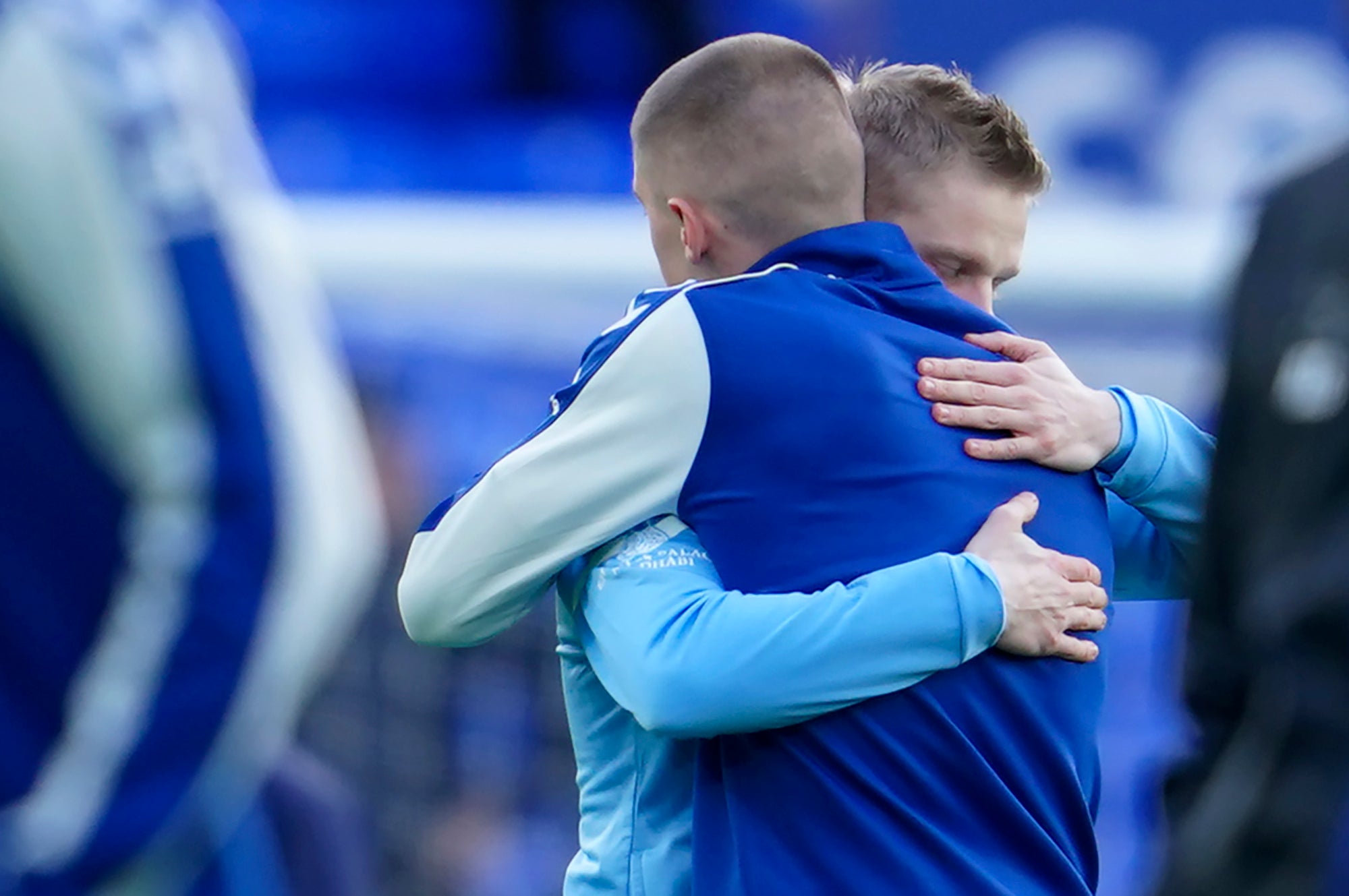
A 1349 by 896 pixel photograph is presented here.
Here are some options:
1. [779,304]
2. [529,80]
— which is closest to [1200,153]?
[529,80]

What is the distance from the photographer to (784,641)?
1.56 m

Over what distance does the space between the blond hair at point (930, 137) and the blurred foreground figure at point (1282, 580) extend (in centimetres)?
72

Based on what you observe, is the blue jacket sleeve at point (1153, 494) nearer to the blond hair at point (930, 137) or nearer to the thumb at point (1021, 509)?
the thumb at point (1021, 509)

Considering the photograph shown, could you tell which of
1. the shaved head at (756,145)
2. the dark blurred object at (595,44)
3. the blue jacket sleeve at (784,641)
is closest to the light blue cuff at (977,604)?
the blue jacket sleeve at (784,641)

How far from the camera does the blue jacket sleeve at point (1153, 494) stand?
72.1 inches

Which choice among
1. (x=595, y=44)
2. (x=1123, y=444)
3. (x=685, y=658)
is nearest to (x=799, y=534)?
(x=685, y=658)

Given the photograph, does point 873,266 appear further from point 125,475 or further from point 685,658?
point 125,475

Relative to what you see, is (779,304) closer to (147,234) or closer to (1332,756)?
(147,234)

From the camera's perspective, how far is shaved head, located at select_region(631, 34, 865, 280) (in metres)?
1.74

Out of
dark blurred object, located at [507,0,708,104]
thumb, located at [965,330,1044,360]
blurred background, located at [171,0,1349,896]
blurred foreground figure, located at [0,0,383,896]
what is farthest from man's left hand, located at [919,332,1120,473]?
dark blurred object, located at [507,0,708,104]

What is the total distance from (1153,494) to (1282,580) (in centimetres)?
78

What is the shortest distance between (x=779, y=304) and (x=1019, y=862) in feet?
1.66

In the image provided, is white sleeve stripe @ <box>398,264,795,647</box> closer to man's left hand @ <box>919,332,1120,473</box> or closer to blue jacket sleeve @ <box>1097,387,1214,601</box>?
man's left hand @ <box>919,332,1120,473</box>

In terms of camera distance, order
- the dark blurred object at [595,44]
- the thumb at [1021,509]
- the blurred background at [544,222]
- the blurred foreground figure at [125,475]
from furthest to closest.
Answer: the dark blurred object at [595,44]
the blurred background at [544,222]
the thumb at [1021,509]
the blurred foreground figure at [125,475]
